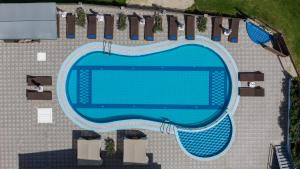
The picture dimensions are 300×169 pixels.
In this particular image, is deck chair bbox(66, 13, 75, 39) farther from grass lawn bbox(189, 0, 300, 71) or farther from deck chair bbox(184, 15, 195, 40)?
grass lawn bbox(189, 0, 300, 71)

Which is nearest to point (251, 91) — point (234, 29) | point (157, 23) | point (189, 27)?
point (234, 29)

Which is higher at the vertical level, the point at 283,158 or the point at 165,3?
the point at 165,3

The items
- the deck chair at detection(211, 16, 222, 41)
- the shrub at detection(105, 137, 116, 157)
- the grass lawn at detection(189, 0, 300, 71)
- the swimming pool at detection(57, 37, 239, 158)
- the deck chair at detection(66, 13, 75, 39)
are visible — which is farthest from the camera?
the grass lawn at detection(189, 0, 300, 71)

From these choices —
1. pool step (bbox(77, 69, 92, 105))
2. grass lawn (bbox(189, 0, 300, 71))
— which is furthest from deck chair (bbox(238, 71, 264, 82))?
pool step (bbox(77, 69, 92, 105))

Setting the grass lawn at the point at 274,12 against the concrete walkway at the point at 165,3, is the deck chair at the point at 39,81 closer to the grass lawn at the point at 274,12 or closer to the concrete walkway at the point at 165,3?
the concrete walkway at the point at 165,3

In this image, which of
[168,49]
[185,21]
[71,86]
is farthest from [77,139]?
[185,21]

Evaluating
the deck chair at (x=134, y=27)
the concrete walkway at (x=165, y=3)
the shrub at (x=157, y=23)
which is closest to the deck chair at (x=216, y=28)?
the concrete walkway at (x=165, y=3)

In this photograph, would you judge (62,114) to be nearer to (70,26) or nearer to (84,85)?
(84,85)
